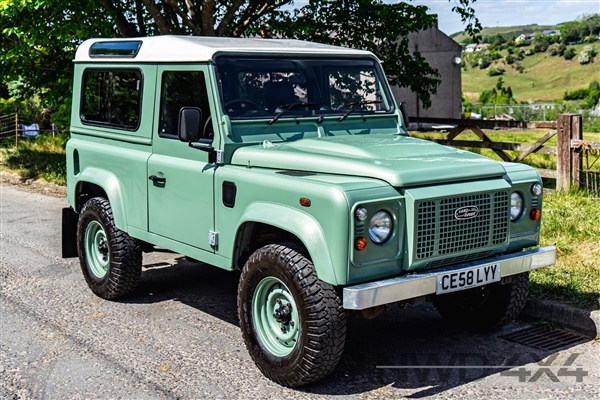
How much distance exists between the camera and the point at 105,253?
7289mm

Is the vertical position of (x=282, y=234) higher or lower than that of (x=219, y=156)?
lower

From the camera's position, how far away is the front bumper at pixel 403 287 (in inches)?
188

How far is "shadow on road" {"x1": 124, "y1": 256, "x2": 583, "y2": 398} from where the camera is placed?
17.6ft

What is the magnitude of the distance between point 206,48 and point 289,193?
158 centimetres

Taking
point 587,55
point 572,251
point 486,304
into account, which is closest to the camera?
point 486,304

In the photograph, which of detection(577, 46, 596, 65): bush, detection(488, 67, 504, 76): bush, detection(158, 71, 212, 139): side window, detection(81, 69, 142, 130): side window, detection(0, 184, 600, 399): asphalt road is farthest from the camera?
detection(488, 67, 504, 76): bush

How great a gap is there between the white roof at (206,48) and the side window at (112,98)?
194 millimetres

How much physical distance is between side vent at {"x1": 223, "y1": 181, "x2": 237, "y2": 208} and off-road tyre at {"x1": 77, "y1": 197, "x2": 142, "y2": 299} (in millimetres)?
1587

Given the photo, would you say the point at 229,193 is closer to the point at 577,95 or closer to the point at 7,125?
the point at 7,125

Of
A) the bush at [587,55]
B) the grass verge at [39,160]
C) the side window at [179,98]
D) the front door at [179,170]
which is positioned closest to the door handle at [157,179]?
the front door at [179,170]

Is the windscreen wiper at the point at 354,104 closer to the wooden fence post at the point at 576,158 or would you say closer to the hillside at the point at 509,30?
the wooden fence post at the point at 576,158

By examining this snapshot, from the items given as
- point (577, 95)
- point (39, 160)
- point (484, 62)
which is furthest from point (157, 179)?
point (484, 62)

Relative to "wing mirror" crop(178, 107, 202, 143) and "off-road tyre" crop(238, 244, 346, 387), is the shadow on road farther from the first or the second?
"wing mirror" crop(178, 107, 202, 143)

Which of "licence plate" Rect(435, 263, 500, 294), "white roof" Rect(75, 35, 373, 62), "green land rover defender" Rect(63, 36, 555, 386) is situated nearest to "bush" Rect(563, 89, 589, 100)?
"white roof" Rect(75, 35, 373, 62)
